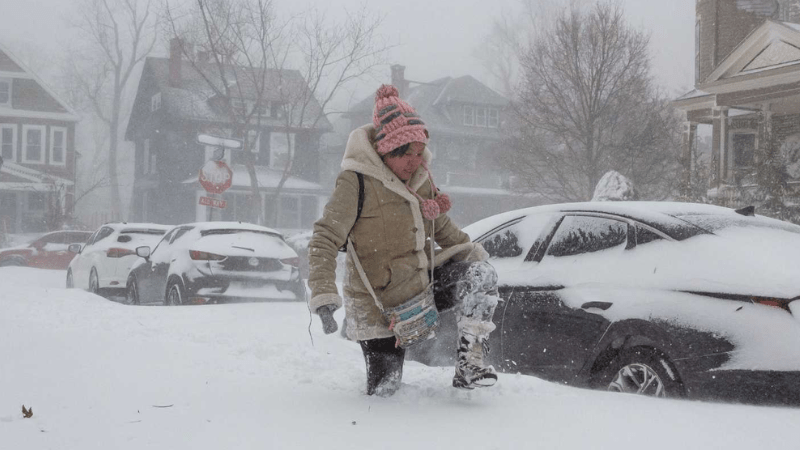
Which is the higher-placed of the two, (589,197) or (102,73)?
(102,73)

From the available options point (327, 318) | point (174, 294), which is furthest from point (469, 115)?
point (327, 318)

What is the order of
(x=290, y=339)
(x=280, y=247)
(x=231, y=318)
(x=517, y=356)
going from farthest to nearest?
(x=280, y=247)
(x=231, y=318)
(x=290, y=339)
(x=517, y=356)

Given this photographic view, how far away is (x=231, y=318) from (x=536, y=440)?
5.23m

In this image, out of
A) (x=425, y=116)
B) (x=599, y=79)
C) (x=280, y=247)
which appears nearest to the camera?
(x=280, y=247)

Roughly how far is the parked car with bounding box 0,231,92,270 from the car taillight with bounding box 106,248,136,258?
11905mm

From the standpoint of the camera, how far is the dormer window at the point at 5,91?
4031cm

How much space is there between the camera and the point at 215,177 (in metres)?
17.0

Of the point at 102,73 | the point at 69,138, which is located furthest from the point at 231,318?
the point at 102,73

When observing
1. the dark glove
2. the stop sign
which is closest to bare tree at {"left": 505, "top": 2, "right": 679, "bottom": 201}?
the stop sign

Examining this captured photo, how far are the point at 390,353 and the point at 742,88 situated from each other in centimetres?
2016

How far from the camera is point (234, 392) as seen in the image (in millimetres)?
4016

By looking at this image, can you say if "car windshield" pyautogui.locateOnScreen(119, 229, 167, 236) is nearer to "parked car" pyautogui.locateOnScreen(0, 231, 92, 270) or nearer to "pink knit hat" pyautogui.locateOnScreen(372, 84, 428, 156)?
"pink knit hat" pyautogui.locateOnScreen(372, 84, 428, 156)

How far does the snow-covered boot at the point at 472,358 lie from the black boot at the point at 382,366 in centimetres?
36

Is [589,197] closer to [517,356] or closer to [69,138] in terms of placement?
[517,356]
